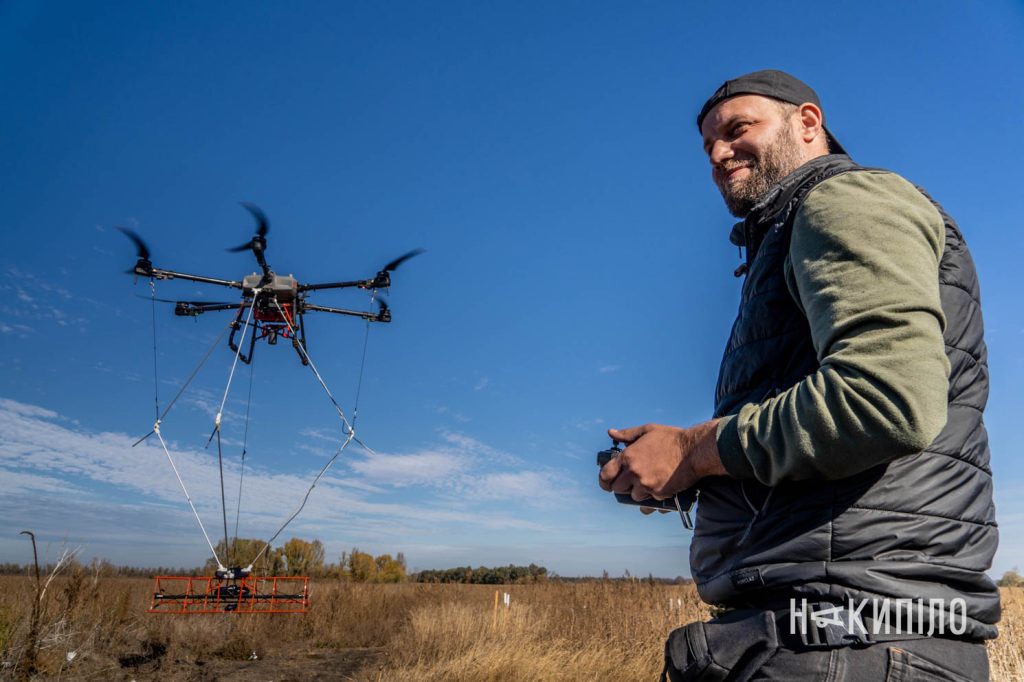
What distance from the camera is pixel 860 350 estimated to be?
965 millimetres

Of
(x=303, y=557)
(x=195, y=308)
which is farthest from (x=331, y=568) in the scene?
(x=195, y=308)

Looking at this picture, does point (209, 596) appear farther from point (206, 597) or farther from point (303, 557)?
point (303, 557)

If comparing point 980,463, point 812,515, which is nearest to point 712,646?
point 812,515

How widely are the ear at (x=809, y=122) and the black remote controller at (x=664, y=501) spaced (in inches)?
36.5

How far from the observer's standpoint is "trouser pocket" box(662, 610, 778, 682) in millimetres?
1018

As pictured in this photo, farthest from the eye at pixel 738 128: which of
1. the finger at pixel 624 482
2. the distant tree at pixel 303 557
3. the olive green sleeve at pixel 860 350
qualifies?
the distant tree at pixel 303 557

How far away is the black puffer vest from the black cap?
0.36 m

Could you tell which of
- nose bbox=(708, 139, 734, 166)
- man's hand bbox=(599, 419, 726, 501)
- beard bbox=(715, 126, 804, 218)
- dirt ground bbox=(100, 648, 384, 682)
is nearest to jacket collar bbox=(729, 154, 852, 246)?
beard bbox=(715, 126, 804, 218)

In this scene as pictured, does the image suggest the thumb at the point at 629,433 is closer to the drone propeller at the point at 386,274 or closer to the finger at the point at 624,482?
the finger at the point at 624,482

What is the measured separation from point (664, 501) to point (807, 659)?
445 millimetres

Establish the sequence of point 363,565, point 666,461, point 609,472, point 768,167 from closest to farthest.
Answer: point 666,461, point 609,472, point 768,167, point 363,565

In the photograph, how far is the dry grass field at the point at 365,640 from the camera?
29.5 feet

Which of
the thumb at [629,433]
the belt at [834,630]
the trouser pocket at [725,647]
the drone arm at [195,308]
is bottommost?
the trouser pocket at [725,647]

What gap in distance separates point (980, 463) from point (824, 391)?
16.3 inches
